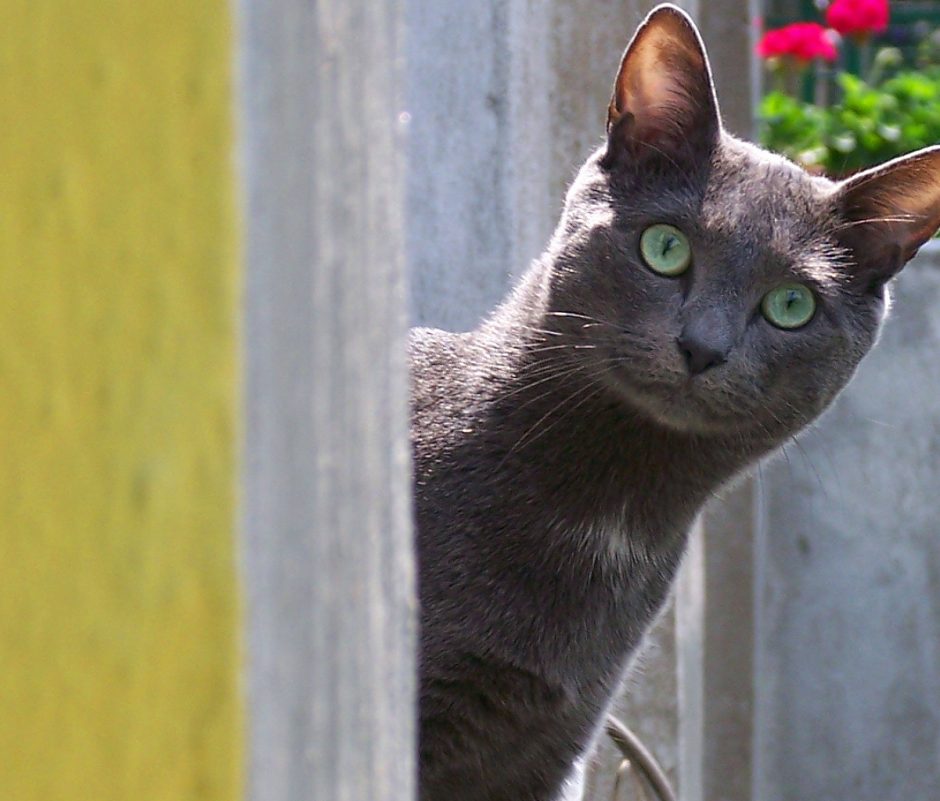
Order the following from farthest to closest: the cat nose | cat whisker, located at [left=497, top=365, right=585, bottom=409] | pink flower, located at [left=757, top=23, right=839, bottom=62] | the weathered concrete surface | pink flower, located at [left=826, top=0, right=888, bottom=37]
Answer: pink flower, located at [left=757, top=23, right=839, bottom=62] < pink flower, located at [left=826, top=0, right=888, bottom=37] < the weathered concrete surface < cat whisker, located at [left=497, top=365, right=585, bottom=409] < the cat nose

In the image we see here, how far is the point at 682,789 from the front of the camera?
2.52 meters

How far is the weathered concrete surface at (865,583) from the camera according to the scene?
338cm

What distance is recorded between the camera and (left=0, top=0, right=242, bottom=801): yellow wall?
41cm

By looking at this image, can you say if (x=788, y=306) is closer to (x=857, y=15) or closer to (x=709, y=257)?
(x=709, y=257)

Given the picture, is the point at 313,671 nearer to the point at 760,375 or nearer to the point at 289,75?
the point at 289,75

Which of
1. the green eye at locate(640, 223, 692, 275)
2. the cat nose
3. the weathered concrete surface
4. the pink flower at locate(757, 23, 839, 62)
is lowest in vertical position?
the weathered concrete surface

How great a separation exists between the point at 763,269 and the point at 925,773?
7.55ft

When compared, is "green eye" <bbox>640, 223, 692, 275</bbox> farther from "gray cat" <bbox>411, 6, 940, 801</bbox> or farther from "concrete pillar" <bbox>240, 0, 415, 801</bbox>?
"concrete pillar" <bbox>240, 0, 415, 801</bbox>

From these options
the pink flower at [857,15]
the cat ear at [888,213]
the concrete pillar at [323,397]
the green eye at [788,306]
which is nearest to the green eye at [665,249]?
the green eye at [788,306]

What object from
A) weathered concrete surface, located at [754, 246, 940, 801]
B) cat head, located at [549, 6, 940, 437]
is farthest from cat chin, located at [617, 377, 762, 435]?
weathered concrete surface, located at [754, 246, 940, 801]

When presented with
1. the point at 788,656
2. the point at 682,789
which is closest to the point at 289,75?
the point at 682,789

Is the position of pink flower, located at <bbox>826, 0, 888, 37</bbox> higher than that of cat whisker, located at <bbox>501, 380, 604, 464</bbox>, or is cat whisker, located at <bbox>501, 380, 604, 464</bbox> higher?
→ pink flower, located at <bbox>826, 0, 888, 37</bbox>

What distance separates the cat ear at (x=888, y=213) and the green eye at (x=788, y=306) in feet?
0.45

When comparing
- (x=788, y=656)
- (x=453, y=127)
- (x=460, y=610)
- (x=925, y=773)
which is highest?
(x=453, y=127)
